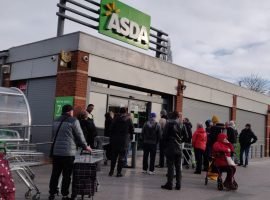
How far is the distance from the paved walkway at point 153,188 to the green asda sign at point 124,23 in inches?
231

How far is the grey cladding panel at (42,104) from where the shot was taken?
13172 mm

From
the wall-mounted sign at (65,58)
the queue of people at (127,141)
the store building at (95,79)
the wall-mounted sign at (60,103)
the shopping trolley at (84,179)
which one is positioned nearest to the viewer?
the shopping trolley at (84,179)

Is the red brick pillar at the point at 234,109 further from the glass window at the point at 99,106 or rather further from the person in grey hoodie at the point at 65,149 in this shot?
the person in grey hoodie at the point at 65,149

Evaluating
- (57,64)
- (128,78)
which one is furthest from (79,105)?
(128,78)

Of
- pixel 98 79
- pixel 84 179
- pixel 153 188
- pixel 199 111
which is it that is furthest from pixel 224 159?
pixel 199 111

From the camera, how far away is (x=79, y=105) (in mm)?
12344

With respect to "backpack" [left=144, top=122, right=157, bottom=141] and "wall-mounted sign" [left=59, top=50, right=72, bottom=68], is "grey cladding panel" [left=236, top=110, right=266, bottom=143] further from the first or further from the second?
"wall-mounted sign" [left=59, top=50, right=72, bottom=68]

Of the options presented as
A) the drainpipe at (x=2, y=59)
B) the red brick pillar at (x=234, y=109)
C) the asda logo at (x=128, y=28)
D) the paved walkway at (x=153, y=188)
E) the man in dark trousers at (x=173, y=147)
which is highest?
the asda logo at (x=128, y=28)

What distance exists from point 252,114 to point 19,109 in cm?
1601

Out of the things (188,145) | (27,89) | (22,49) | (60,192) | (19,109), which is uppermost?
(22,49)

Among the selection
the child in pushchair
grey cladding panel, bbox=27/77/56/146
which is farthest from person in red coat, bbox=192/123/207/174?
grey cladding panel, bbox=27/77/56/146

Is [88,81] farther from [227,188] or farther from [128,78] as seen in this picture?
[227,188]

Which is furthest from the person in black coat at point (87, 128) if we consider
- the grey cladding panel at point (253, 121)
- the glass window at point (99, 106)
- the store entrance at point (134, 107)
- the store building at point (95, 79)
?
the grey cladding panel at point (253, 121)

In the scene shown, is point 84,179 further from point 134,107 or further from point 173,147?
point 134,107
